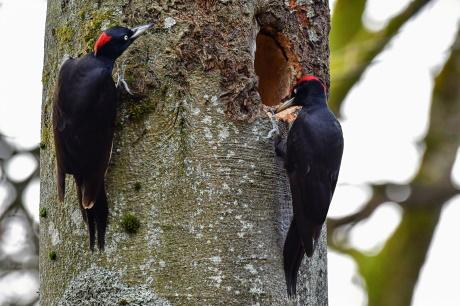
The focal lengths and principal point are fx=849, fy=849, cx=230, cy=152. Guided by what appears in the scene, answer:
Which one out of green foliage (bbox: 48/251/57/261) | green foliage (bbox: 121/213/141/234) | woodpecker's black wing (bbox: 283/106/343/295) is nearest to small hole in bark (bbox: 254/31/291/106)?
woodpecker's black wing (bbox: 283/106/343/295)

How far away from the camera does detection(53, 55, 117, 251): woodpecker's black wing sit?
2.92 meters

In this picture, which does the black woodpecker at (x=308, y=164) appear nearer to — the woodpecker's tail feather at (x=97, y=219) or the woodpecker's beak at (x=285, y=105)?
the woodpecker's beak at (x=285, y=105)

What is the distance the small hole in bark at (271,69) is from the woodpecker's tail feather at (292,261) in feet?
3.16

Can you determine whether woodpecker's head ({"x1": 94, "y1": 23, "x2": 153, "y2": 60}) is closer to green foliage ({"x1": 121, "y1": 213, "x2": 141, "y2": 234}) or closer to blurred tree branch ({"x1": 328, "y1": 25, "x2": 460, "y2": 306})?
green foliage ({"x1": 121, "y1": 213, "x2": 141, "y2": 234})

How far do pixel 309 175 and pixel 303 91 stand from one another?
37 centimetres

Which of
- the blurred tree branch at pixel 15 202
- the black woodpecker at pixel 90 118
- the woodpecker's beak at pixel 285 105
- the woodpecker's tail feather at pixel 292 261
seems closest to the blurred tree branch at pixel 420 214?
the woodpecker's beak at pixel 285 105

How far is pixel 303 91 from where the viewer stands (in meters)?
3.59

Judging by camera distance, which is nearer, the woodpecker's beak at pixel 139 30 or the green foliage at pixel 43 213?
the woodpecker's beak at pixel 139 30

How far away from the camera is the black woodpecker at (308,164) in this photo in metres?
3.09

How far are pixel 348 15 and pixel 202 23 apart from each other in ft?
7.50

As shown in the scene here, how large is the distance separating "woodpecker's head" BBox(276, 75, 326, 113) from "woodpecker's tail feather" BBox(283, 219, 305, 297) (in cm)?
72

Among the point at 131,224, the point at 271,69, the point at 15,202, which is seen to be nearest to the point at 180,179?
the point at 131,224

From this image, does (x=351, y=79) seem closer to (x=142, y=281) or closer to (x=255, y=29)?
(x=255, y=29)

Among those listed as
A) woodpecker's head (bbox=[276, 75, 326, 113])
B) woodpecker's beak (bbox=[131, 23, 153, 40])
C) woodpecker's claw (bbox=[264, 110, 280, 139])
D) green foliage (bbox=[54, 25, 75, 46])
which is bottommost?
woodpecker's claw (bbox=[264, 110, 280, 139])
